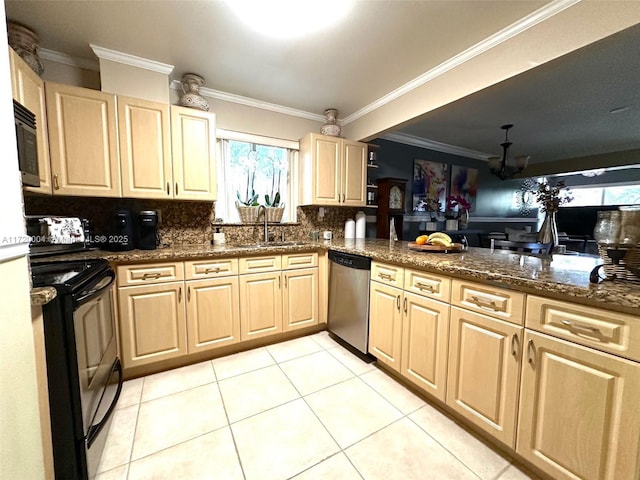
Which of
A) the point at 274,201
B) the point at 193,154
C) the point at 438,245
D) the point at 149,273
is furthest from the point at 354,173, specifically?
the point at 149,273

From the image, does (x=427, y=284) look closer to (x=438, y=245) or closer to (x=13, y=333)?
(x=438, y=245)

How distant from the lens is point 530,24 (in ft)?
5.08

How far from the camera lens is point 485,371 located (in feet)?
4.20

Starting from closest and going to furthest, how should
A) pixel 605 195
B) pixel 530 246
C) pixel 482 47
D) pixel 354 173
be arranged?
pixel 482 47, pixel 530 246, pixel 354 173, pixel 605 195

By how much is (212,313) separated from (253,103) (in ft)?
7.19

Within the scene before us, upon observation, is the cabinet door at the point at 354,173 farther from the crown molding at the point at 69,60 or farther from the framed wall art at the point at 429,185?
the crown molding at the point at 69,60

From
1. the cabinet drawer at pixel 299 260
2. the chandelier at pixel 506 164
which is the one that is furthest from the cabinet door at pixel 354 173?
the chandelier at pixel 506 164

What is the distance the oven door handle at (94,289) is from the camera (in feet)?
3.57

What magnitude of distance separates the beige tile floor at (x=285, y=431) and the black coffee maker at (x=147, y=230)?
1010 millimetres

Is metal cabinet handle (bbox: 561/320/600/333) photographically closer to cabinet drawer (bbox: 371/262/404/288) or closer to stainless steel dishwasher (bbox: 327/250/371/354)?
cabinet drawer (bbox: 371/262/404/288)

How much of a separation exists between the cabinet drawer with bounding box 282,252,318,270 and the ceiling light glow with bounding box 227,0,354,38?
5.49 feet

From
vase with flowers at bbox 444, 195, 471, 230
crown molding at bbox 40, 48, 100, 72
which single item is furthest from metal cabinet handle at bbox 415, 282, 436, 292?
vase with flowers at bbox 444, 195, 471, 230

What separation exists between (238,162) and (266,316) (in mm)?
1683

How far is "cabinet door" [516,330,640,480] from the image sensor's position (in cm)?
88
